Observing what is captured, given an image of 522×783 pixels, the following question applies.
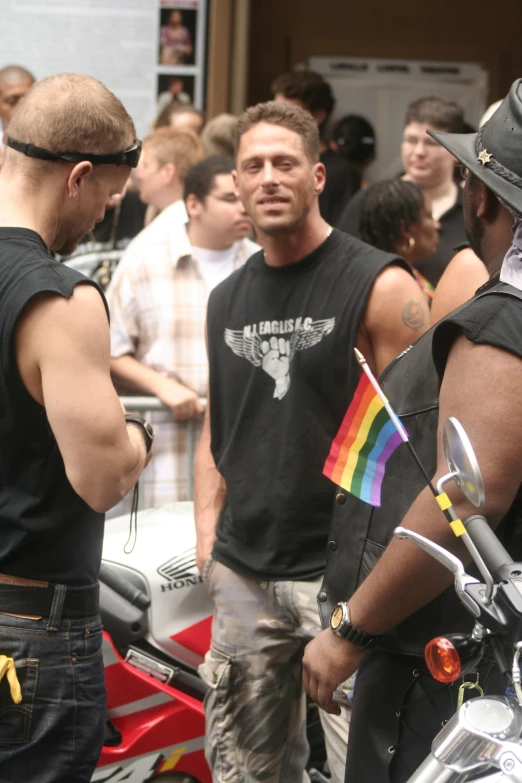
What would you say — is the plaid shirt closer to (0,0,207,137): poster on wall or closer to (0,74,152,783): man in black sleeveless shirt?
(0,74,152,783): man in black sleeveless shirt

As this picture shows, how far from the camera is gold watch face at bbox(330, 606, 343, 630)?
87.2 inches

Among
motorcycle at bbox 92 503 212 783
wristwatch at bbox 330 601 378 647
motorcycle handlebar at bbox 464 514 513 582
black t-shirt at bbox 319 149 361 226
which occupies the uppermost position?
motorcycle handlebar at bbox 464 514 513 582

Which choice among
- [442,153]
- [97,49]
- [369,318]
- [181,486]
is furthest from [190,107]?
[369,318]

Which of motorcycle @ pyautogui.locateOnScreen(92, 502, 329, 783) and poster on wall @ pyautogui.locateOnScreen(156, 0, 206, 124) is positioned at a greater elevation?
poster on wall @ pyautogui.locateOnScreen(156, 0, 206, 124)

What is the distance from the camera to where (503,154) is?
1991 mm

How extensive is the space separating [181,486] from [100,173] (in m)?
2.35

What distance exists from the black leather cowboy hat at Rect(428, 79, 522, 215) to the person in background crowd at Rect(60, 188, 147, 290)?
12.8ft

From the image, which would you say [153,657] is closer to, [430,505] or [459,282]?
[459,282]

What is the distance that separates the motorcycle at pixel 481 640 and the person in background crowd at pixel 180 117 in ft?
19.8

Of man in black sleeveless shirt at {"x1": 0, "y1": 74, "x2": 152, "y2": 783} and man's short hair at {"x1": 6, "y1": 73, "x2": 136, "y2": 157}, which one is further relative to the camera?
man's short hair at {"x1": 6, "y1": 73, "x2": 136, "y2": 157}

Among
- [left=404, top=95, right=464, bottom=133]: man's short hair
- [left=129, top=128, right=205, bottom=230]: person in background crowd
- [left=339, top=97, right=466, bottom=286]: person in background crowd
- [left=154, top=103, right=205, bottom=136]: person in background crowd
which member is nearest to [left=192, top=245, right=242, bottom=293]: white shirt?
[left=339, top=97, right=466, bottom=286]: person in background crowd

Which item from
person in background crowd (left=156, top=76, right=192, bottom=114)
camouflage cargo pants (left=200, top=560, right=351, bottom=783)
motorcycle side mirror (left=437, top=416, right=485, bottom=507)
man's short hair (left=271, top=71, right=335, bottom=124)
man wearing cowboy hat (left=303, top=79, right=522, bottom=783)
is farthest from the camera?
person in background crowd (left=156, top=76, right=192, bottom=114)

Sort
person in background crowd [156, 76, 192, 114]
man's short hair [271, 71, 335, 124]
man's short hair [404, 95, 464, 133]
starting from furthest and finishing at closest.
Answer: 1. person in background crowd [156, 76, 192, 114]
2. man's short hair [271, 71, 335, 124]
3. man's short hair [404, 95, 464, 133]

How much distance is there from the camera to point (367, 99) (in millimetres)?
9617
